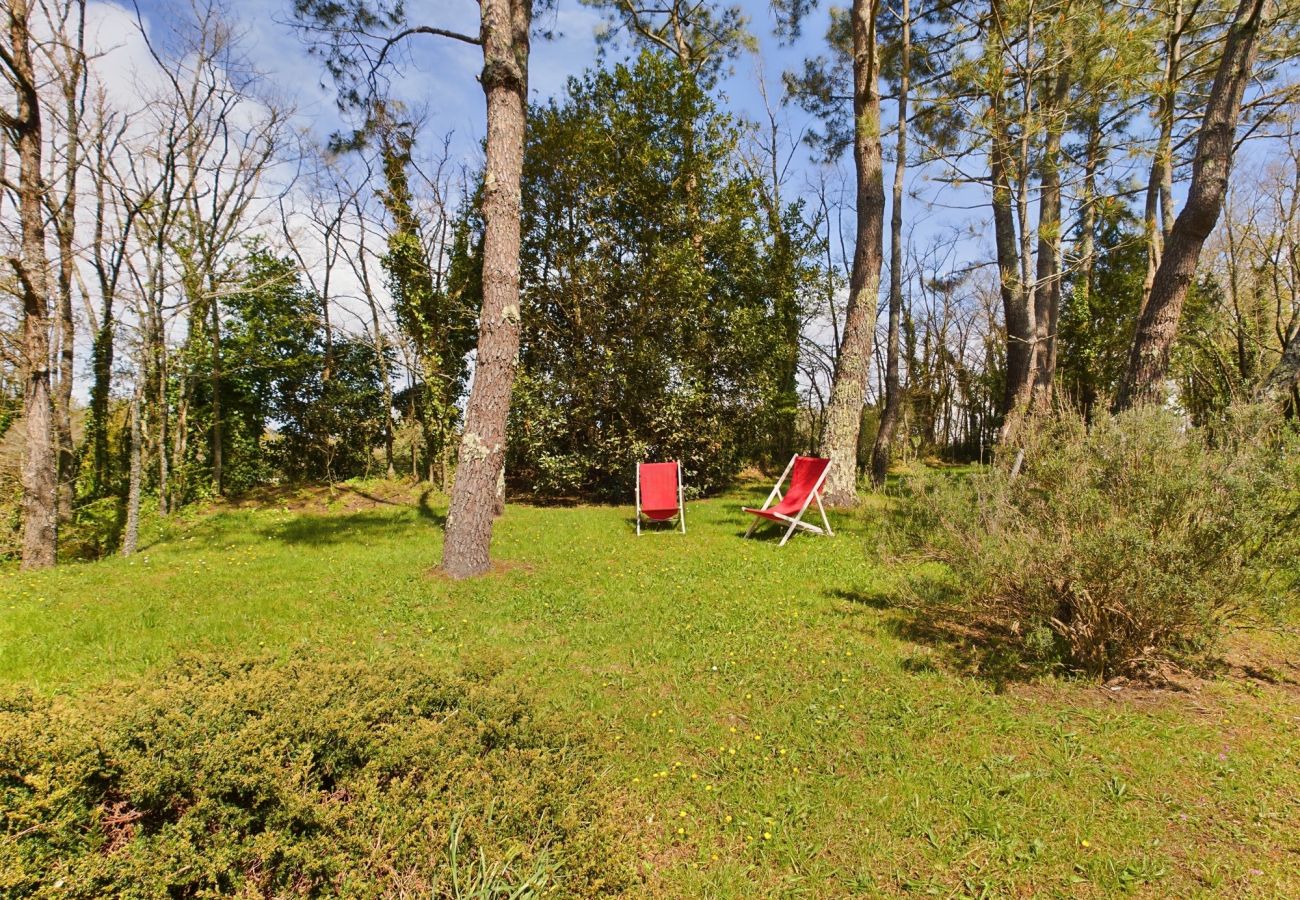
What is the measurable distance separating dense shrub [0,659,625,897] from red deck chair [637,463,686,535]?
5.89m

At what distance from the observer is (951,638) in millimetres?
3887

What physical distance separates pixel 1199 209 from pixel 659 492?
6.27 m

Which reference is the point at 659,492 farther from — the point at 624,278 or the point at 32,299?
the point at 32,299

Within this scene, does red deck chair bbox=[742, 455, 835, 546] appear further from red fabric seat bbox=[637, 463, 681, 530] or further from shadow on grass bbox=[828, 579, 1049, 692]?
shadow on grass bbox=[828, 579, 1049, 692]

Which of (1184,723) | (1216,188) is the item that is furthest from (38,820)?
(1216,188)

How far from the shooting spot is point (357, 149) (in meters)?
7.10

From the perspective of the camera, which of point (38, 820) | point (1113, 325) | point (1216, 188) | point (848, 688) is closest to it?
point (38, 820)

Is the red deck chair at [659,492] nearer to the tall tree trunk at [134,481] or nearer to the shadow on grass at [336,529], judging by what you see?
the shadow on grass at [336,529]

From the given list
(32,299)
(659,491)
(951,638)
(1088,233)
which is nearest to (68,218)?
(32,299)

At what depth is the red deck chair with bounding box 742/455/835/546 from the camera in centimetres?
682

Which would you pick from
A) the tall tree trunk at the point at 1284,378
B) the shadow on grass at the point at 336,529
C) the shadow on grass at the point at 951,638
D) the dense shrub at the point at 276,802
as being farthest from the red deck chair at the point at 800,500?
the dense shrub at the point at 276,802

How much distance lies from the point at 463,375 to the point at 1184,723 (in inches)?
461

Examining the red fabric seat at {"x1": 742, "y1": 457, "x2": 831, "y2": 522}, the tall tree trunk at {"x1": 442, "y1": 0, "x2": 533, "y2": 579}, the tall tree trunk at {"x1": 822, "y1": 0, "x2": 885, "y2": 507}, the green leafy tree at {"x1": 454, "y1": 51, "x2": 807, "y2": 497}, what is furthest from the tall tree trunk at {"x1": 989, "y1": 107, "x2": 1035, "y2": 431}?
the tall tree trunk at {"x1": 442, "y1": 0, "x2": 533, "y2": 579}

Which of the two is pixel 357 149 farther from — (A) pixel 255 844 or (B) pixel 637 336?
(A) pixel 255 844
